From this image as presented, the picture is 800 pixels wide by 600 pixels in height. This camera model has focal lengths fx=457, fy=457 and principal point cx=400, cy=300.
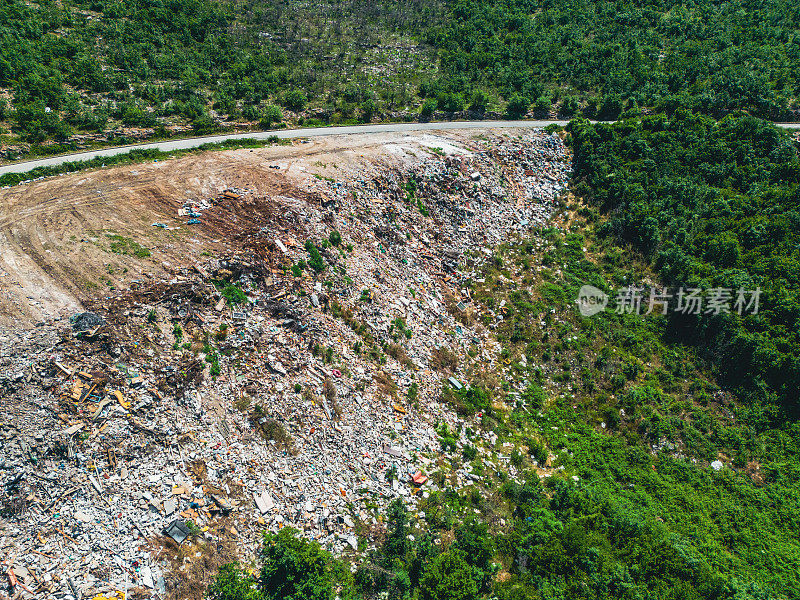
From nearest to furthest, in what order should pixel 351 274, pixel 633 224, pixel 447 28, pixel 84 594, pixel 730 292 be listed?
1. pixel 84 594
2. pixel 351 274
3. pixel 730 292
4. pixel 633 224
5. pixel 447 28

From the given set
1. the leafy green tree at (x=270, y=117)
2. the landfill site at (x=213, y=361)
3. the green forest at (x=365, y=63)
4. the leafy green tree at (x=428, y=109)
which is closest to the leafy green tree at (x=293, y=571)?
the landfill site at (x=213, y=361)

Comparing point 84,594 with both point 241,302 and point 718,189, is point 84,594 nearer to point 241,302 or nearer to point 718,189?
point 241,302

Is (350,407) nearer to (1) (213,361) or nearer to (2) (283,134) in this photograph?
(1) (213,361)

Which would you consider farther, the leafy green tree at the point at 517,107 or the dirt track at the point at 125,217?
the leafy green tree at the point at 517,107

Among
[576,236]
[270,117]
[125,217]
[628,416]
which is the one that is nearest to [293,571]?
[125,217]

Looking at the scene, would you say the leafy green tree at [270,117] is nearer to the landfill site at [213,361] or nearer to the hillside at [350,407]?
the hillside at [350,407]

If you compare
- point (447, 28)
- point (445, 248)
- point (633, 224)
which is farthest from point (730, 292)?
point (447, 28)
